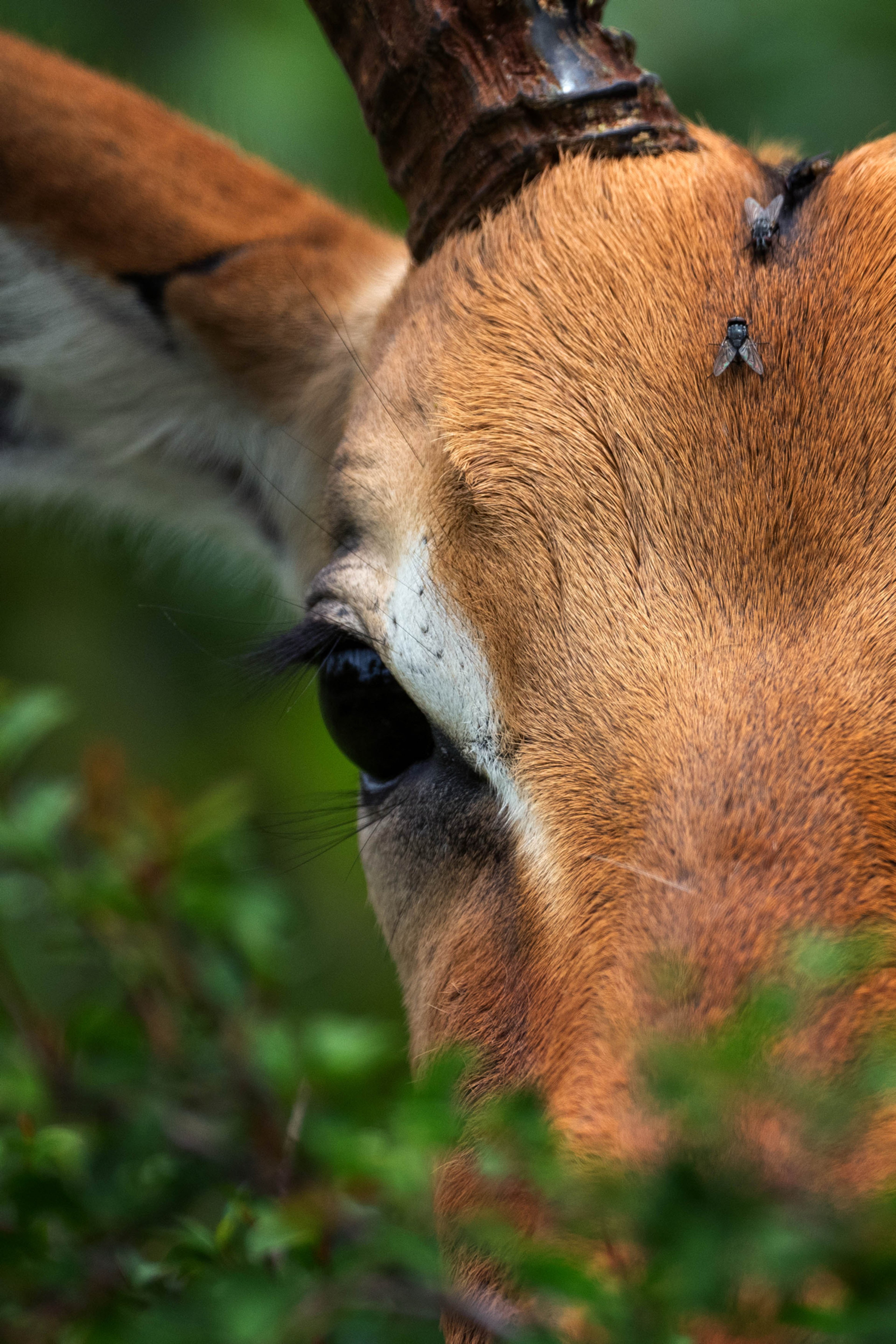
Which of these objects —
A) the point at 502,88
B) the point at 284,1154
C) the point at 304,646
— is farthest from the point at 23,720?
the point at 502,88

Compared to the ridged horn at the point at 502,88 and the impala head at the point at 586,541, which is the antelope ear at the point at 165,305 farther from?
the ridged horn at the point at 502,88

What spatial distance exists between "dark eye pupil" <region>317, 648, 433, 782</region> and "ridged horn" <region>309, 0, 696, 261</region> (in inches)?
35.4

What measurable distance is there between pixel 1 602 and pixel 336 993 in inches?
93.8

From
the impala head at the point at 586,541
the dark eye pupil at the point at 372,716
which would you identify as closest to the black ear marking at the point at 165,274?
the impala head at the point at 586,541

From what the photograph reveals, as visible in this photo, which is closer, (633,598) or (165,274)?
(633,598)

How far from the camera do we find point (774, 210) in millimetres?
2201

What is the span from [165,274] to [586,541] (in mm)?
1577

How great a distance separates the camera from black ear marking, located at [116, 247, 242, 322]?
313 centimetres

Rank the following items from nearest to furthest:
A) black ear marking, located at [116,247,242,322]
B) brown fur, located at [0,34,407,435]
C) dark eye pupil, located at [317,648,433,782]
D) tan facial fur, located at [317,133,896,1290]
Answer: tan facial fur, located at [317,133,896,1290] → dark eye pupil, located at [317,648,433,782] → brown fur, located at [0,34,407,435] → black ear marking, located at [116,247,242,322]

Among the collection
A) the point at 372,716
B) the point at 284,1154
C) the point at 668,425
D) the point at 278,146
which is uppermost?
the point at 278,146

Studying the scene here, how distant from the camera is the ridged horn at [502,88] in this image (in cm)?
248

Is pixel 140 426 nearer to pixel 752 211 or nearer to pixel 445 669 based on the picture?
pixel 445 669

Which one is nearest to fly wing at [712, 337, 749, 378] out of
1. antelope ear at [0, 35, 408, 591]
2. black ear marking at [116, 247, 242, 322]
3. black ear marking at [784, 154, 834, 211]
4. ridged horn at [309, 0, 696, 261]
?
black ear marking at [784, 154, 834, 211]

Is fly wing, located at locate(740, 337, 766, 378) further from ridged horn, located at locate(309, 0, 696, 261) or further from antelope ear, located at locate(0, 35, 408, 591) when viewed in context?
antelope ear, located at locate(0, 35, 408, 591)
